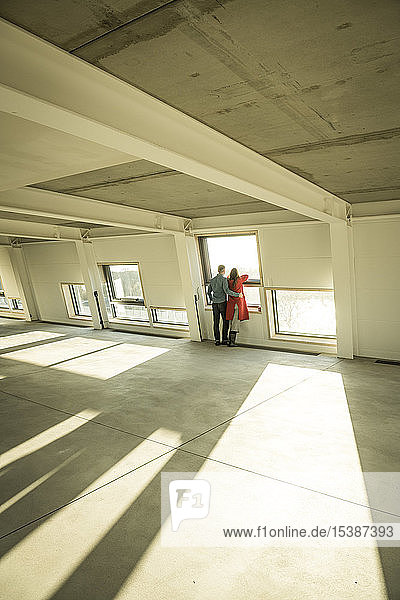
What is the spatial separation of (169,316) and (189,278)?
148 centimetres

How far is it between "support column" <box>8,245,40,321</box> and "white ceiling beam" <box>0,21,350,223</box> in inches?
465

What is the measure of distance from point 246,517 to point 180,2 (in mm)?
3436

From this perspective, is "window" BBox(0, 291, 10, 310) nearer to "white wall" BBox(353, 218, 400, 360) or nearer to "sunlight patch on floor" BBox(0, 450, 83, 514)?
"sunlight patch on floor" BBox(0, 450, 83, 514)

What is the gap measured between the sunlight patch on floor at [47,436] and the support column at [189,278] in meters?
4.05

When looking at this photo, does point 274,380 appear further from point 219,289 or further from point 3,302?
point 3,302

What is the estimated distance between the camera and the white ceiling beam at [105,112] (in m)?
1.66

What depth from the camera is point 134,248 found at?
10125 millimetres

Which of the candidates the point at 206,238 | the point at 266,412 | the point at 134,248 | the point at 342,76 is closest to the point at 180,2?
the point at 342,76

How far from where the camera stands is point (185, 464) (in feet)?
13.3

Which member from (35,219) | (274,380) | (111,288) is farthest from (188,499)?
(111,288)

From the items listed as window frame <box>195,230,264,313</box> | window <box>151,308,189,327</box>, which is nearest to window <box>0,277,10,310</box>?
window <box>151,308,189,327</box>

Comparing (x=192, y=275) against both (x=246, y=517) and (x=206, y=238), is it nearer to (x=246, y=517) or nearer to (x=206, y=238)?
(x=206, y=238)

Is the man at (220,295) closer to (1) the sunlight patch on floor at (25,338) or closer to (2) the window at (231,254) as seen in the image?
(2) the window at (231,254)

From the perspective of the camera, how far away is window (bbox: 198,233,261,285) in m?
8.27
